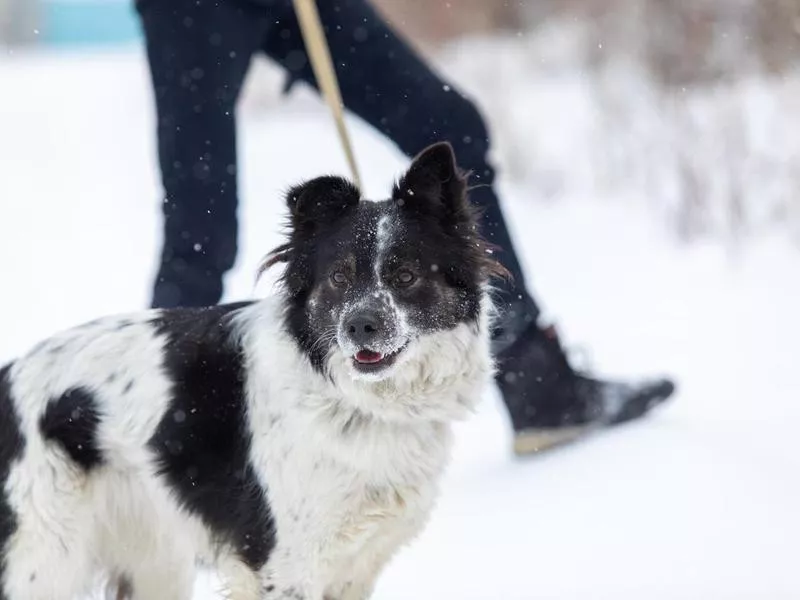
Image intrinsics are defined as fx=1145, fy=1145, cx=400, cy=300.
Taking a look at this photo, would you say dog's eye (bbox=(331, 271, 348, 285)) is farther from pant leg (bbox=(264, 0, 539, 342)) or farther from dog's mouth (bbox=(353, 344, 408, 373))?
pant leg (bbox=(264, 0, 539, 342))

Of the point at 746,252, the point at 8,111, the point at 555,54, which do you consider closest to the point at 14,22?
the point at 8,111

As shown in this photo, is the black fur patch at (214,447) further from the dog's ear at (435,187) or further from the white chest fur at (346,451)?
the dog's ear at (435,187)

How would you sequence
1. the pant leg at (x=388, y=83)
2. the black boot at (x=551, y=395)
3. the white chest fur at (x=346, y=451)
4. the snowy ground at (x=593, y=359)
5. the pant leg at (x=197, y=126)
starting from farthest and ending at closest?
the black boot at (x=551, y=395)
the pant leg at (x=388, y=83)
the pant leg at (x=197, y=126)
the snowy ground at (x=593, y=359)
the white chest fur at (x=346, y=451)

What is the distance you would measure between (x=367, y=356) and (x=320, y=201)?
480 mm

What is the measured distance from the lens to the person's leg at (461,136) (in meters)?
4.02

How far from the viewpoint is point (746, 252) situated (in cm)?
772

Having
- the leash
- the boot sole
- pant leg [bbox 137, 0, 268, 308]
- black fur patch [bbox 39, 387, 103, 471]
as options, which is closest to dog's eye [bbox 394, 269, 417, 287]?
the leash

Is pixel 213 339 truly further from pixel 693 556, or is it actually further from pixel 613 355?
pixel 613 355

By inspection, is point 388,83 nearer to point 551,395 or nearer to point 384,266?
point 384,266

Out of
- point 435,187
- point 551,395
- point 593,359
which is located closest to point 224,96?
point 435,187

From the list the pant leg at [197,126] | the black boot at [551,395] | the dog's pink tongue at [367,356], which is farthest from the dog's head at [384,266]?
the black boot at [551,395]

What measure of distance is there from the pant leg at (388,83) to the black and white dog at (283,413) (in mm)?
944

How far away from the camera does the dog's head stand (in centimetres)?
305

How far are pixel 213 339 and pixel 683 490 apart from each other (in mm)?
1885
